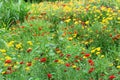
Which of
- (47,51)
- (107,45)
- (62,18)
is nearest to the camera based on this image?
(47,51)

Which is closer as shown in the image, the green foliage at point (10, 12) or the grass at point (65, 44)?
the grass at point (65, 44)

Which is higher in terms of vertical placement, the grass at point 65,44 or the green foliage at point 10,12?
the green foliage at point 10,12

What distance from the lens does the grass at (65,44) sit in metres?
3.91

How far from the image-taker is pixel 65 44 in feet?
16.3

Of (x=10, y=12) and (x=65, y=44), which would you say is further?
(x=10, y=12)

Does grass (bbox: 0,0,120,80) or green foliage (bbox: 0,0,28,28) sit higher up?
green foliage (bbox: 0,0,28,28)

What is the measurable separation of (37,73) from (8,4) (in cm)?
315

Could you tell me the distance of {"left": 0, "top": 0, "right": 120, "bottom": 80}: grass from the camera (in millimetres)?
3906

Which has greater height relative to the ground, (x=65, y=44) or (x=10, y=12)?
(x=10, y=12)

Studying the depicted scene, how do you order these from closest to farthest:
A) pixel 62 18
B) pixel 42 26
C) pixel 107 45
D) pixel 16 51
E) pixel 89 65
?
pixel 89 65 → pixel 16 51 → pixel 107 45 → pixel 42 26 → pixel 62 18

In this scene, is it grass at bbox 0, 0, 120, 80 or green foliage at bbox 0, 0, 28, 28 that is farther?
green foliage at bbox 0, 0, 28, 28

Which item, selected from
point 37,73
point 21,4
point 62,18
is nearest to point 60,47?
point 37,73

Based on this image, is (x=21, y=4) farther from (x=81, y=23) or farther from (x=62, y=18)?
(x=81, y=23)

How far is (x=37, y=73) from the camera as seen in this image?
13.3ft
